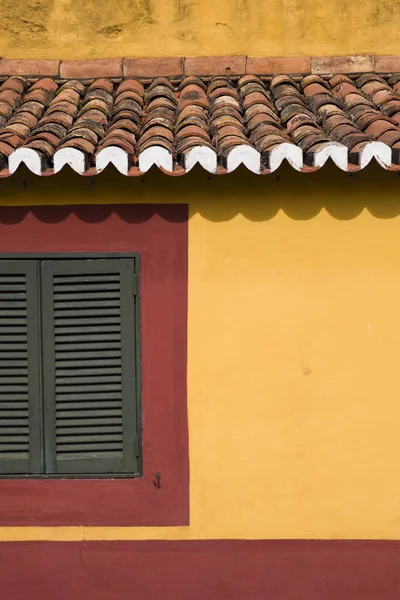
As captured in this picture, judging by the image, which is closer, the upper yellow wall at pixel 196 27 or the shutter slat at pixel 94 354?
the shutter slat at pixel 94 354

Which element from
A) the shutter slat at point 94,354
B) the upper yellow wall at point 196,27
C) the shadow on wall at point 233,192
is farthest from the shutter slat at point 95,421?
the upper yellow wall at point 196,27

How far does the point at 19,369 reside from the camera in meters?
5.64

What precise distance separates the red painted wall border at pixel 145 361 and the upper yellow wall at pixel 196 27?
71.0 inches

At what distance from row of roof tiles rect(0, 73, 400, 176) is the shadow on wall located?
0.89 ft

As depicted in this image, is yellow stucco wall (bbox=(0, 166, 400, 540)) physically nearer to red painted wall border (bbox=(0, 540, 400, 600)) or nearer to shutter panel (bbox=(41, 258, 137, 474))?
red painted wall border (bbox=(0, 540, 400, 600))

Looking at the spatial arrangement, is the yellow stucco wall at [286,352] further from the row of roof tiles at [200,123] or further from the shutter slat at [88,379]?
the shutter slat at [88,379]

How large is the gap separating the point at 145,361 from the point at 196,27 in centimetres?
276

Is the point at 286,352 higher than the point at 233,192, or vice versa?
the point at 233,192

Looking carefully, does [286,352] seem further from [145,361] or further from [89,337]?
[89,337]

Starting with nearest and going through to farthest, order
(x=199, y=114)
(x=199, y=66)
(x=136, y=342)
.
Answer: (x=136, y=342) < (x=199, y=114) < (x=199, y=66)

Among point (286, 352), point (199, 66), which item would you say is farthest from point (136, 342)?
point (199, 66)

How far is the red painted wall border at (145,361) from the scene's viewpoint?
5.57m

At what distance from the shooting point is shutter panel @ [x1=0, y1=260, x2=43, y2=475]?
5.61m

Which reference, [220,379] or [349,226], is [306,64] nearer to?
[349,226]
